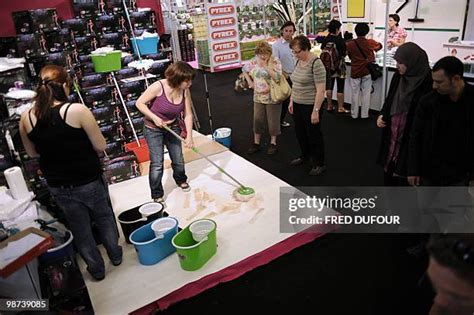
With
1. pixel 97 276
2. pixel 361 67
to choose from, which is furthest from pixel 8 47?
pixel 361 67

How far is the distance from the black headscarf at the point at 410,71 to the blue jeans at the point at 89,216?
226 centimetres

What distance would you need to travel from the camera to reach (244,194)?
12.6 ft

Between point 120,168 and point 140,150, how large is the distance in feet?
1.85

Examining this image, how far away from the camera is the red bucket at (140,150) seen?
485 centimetres

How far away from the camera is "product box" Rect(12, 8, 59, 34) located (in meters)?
4.11

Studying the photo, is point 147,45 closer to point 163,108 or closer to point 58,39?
point 58,39

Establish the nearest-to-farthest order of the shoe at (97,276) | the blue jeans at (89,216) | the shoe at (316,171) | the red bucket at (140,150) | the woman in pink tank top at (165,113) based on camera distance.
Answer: the blue jeans at (89,216)
the shoe at (97,276)
the woman in pink tank top at (165,113)
the shoe at (316,171)
the red bucket at (140,150)

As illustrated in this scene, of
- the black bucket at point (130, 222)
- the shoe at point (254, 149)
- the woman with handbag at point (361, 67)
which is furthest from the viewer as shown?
the woman with handbag at point (361, 67)

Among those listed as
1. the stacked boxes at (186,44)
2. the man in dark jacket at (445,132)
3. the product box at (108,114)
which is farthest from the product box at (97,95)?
the stacked boxes at (186,44)

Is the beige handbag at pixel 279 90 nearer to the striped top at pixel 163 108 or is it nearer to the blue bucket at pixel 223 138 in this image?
the blue bucket at pixel 223 138

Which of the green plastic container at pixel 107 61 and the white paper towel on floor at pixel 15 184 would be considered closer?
the white paper towel on floor at pixel 15 184

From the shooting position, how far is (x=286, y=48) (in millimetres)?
5277

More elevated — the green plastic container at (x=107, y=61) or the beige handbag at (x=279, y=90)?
the green plastic container at (x=107, y=61)

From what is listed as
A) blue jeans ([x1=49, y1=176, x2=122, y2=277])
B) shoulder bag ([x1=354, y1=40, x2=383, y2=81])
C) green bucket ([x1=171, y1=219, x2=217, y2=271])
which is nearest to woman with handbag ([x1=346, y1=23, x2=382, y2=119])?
shoulder bag ([x1=354, y1=40, x2=383, y2=81])
